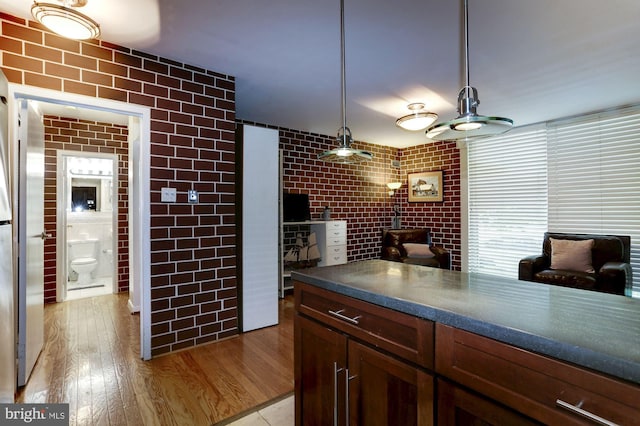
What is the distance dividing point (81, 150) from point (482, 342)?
4971 mm

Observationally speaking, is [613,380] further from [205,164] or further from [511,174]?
[511,174]

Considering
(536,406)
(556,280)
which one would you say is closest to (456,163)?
(556,280)

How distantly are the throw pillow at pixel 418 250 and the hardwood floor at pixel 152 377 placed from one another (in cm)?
248

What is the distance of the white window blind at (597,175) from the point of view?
367 cm

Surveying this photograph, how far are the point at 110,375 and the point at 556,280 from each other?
4147mm

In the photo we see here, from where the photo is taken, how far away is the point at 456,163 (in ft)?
17.3

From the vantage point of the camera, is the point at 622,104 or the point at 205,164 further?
the point at 622,104

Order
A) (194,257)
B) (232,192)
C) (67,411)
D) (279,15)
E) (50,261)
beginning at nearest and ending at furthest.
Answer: (67,411) < (279,15) < (194,257) < (232,192) < (50,261)

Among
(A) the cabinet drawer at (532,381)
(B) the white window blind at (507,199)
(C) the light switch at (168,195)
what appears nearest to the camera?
(A) the cabinet drawer at (532,381)

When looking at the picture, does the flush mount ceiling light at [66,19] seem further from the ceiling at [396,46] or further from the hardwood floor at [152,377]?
the hardwood floor at [152,377]

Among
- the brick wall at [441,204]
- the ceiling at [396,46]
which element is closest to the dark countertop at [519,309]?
the ceiling at [396,46]

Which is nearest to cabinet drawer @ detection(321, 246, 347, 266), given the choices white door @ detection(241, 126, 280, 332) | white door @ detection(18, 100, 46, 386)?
white door @ detection(241, 126, 280, 332)

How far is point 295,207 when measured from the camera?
14.9 feet

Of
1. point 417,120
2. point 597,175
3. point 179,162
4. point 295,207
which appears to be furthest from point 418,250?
point 179,162
